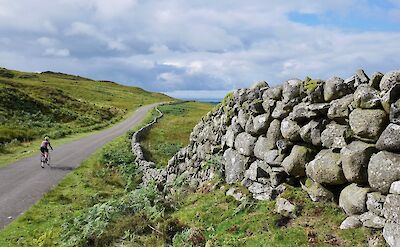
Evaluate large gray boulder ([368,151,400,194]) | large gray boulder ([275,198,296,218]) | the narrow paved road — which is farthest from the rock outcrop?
the narrow paved road

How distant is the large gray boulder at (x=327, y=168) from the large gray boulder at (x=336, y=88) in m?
1.67

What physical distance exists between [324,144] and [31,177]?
24.6m

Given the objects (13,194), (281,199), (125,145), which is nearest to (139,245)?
(281,199)

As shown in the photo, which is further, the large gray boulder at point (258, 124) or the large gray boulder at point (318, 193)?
the large gray boulder at point (258, 124)

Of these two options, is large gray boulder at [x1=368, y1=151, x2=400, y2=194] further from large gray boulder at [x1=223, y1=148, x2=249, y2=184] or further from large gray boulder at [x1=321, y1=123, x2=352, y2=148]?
large gray boulder at [x1=223, y1=148, x2=249, y2=184]

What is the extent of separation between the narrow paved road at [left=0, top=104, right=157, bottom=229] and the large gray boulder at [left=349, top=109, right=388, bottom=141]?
16621mm

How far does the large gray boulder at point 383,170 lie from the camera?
9875 mm

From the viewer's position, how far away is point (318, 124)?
12938mm

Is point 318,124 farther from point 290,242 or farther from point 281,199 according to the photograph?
point 290,242

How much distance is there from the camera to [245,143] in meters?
16.5

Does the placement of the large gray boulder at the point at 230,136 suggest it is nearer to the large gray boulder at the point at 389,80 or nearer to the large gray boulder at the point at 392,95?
the large gray boulder at the point at 389,80

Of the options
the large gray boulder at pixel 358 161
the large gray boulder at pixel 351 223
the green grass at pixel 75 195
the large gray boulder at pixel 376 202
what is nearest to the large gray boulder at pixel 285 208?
the large gray boulder at pixel 351 223

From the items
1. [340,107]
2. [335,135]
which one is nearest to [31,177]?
[335,135]

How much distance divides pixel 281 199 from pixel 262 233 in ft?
5.17
